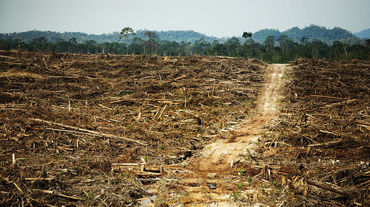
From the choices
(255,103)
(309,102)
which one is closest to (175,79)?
(255,103)

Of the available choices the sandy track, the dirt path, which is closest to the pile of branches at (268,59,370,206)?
the sandy track

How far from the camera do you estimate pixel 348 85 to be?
11.5 metres

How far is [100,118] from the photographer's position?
8117 mm

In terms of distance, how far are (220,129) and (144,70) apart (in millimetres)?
7746

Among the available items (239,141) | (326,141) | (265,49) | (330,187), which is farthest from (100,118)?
(265,49)

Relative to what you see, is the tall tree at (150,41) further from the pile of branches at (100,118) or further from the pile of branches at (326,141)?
the pile of branches at (326,141)

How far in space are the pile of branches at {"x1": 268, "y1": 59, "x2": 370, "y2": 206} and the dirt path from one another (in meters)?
0.81

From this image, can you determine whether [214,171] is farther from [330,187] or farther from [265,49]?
[265,49]

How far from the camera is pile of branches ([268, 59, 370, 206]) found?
4.09 meters

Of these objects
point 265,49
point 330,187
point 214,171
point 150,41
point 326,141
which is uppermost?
point 150,41

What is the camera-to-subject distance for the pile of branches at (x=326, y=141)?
4.09 metres

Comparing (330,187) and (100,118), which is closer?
(330,187)

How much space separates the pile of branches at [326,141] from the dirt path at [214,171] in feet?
2.65

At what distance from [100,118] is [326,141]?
7190mm
